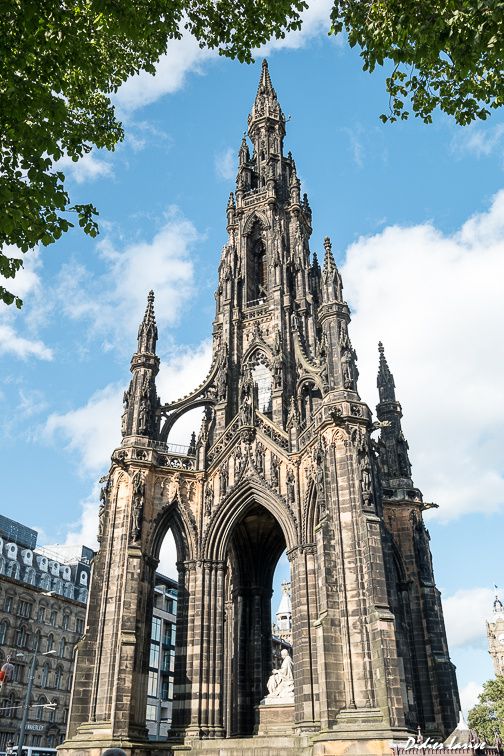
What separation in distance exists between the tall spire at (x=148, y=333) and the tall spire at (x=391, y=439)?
1089 centimetres

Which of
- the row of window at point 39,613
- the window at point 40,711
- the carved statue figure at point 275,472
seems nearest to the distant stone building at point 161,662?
the row of window at point 39,613

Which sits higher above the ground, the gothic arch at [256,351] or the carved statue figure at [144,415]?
the gothic arch at [256,351]

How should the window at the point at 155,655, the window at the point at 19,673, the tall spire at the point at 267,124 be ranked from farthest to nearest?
the window at the point at 155,655
the window at the point at 19,673
the tall spire at the point at 267,124

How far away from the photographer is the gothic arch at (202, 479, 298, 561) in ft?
83.5

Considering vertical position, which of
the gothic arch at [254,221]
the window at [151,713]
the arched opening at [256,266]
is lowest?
the window at [151,713]

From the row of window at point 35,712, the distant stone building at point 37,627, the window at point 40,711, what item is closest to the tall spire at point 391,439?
the distant stone building at point 37,627

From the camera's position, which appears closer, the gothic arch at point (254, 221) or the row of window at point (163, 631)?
the gothic arch at point (254, 221)

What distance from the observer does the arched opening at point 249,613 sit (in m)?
26.9

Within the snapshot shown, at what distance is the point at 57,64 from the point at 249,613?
24.3m

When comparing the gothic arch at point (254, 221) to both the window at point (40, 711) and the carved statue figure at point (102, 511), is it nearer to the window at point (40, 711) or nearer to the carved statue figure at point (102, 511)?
the carved statue figure at point (102, 511)

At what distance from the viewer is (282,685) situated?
24891 millimetres

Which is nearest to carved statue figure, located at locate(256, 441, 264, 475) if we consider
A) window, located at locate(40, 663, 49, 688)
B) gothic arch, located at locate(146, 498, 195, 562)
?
gothic arch, located at locate(146, 498, 195, 562)

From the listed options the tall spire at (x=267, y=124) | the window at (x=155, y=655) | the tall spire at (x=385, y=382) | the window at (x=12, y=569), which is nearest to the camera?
the tall spire at (x=385, y=382)

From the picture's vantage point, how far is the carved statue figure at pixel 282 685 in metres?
24.6
